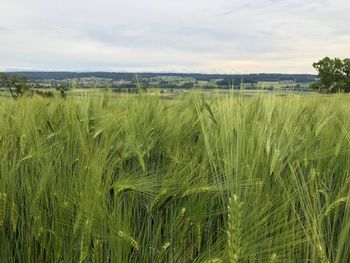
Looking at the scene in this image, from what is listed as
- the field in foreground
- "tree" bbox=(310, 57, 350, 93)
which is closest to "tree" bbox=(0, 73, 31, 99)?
the field in foreground

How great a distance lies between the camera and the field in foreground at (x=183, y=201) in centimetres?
108

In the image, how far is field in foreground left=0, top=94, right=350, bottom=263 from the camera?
1.08 meters

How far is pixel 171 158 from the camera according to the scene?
5.87 feet

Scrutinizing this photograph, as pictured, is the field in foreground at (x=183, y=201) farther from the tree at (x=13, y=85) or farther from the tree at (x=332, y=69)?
the tree at (x=332, y=69)

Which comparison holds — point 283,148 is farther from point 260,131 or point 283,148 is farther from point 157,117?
point 157,117

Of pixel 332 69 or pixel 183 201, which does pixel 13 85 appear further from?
pixel 332 69

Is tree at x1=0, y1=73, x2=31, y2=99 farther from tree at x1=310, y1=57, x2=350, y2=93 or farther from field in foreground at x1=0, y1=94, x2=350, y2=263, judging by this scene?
tree at x1=310, y1=57, x2=350, y2=93

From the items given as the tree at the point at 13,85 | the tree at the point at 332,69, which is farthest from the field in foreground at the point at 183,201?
the tree at the point at 332,69

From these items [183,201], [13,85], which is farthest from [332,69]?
[183,201]

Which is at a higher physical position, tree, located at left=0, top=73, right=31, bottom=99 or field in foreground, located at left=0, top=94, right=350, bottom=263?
tree, located at left=0, top=73, right=31, bottom=99

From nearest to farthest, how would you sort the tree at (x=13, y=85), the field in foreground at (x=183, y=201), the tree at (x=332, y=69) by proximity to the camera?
the field in foreground at (x=183, y=201)
the tree at (x=13, y=85)
the tree at (x=332, y=69)

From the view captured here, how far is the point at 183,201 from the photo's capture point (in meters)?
1.40

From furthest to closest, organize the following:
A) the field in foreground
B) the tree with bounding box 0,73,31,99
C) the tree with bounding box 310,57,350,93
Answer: the tree with bounding box 310,57,350,93
the tree with bounding box 0,73,31,99
the field in foreground

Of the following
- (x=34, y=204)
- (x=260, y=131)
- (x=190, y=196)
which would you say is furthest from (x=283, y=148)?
(x=34, y=204)
